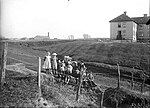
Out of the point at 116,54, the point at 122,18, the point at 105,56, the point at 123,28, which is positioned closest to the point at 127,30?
the point at 123,28

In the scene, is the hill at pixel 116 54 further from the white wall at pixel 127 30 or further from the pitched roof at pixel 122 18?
the pitched roof at pixel 122 18

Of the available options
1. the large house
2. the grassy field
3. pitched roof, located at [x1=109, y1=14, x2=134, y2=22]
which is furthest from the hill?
pitched roof, located at [x1=109, y1=14, x2=134, y2=22]

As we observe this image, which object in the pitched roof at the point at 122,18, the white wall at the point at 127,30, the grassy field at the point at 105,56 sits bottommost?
the grassy field at the point at 105,56

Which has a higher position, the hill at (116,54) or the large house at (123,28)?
the large house at (123,28)

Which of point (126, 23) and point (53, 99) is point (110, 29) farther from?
point (53, 99)

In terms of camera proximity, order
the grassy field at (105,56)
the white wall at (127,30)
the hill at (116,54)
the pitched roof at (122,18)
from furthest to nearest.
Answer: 1. the pitched roof at (122,18)
2. the white wall at (127,30)
3. the hill at (116,54)
4. the grassy field at (105,56)

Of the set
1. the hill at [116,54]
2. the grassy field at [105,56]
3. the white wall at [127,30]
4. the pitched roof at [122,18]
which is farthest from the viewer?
the pitched roof at [122,18]

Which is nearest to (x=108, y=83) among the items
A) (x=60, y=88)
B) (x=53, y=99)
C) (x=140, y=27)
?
(x=60, y=88)

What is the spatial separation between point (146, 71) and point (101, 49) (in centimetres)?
1211

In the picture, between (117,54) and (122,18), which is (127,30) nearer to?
(122,18)

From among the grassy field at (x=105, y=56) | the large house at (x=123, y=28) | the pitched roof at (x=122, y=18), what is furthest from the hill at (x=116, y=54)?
the pitched roof at (x=122, y=18)

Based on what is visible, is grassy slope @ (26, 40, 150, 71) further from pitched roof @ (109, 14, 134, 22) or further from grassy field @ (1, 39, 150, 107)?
pitched roof @ (109, 14, 134, 22)

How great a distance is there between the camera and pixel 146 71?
22.6m

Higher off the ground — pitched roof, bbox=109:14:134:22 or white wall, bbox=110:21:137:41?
pitched roof, bbox=109:14:134:22
